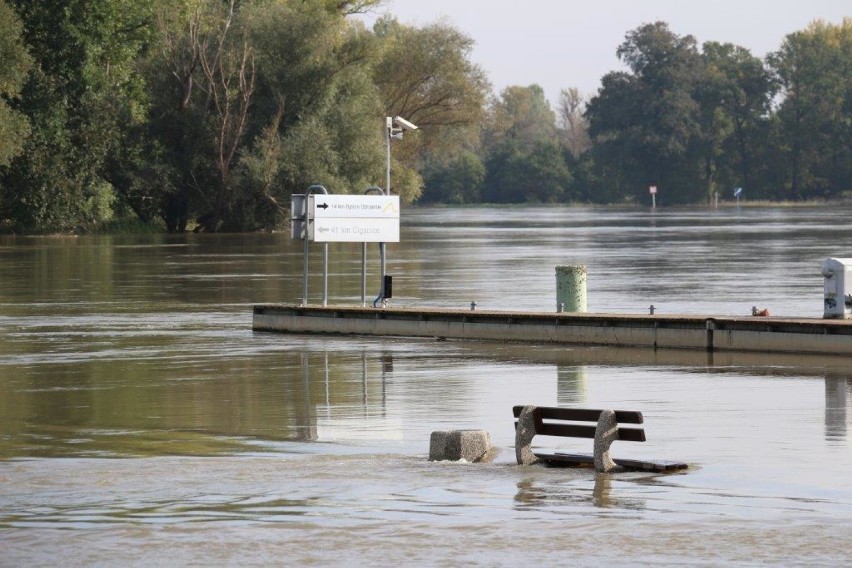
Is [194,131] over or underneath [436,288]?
over

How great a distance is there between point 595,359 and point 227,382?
4.76 m

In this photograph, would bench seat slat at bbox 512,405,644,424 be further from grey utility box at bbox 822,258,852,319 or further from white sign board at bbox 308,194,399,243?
white sign board at bbox 308,194,399,243

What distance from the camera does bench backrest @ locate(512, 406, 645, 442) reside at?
1166 centimetres

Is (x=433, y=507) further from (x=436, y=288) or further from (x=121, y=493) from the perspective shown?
(x=436, y=288)

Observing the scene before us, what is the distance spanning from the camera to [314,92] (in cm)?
8019

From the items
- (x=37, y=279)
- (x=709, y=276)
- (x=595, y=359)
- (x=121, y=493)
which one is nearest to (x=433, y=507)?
(x=121, y=493)

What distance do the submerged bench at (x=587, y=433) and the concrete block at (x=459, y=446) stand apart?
30 cm

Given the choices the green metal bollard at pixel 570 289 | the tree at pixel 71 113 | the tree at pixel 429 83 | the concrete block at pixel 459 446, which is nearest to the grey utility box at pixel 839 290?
the green metal bollard at pixel 570 289

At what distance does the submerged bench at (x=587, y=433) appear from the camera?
11.8m

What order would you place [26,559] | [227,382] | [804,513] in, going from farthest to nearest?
[227,382] → [804,513] → [26,559]

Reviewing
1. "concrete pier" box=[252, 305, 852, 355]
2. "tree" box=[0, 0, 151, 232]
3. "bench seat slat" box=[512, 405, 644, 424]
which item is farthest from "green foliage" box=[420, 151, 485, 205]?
"bench seat slat" box=[512, 405, 644, 424]

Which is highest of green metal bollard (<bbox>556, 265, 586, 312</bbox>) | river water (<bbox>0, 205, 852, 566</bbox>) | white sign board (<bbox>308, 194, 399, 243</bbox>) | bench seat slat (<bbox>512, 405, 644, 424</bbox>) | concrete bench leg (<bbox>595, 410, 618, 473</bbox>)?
white sign board (<bbox>308, 194, 399, 243</bbox>)

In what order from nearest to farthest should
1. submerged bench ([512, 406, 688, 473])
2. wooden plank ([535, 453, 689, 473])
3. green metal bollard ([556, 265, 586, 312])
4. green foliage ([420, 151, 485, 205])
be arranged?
submerged bench ([512, 406, 688, 473]) < wooden plank ([535, 453, 689, 473]) < green metal bollard ([556, 265, 586, 312]) < green foliage ([420, 151, 485, 205])

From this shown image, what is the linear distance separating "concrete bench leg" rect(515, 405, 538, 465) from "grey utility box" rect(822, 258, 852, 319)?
1018 centimetres
